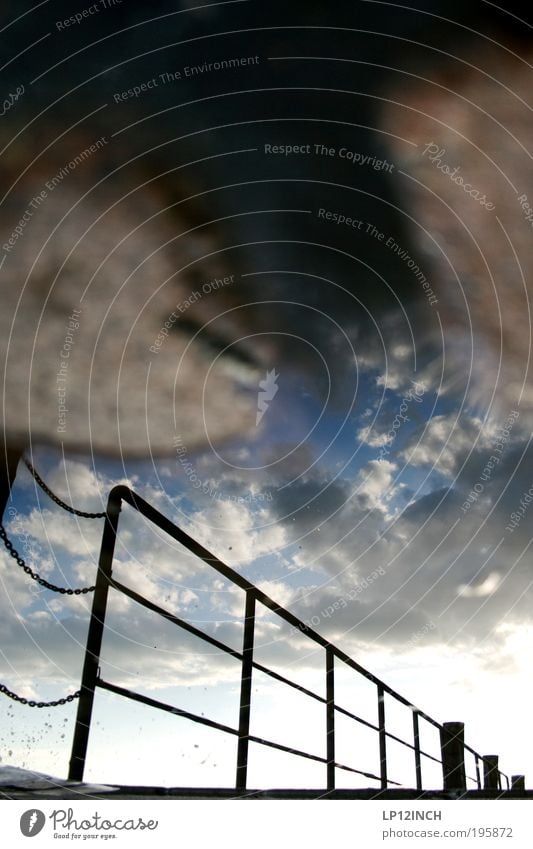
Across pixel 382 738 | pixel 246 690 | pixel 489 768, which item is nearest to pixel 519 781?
pixel 489 768

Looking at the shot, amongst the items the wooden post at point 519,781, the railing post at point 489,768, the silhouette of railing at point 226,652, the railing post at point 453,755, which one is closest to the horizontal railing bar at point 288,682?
the silhouette of railing at point 226,652

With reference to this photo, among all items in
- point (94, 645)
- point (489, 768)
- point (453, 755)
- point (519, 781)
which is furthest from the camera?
point (519, 781)

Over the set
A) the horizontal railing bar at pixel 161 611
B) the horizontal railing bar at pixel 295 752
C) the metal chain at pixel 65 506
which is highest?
the metal chain at pixel 65 506

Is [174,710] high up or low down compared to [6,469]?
down

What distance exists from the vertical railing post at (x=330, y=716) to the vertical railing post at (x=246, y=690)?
2.92ft

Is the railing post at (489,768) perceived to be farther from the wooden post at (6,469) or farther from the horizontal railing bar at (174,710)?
the wooden post at (6,469)

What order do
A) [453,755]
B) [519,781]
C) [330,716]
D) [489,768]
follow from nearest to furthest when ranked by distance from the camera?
[330,716] < [453,755] < [489,768] < [519,781]

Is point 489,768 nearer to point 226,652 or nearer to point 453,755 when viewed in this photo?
point 453,755

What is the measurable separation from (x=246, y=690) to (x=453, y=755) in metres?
3.30

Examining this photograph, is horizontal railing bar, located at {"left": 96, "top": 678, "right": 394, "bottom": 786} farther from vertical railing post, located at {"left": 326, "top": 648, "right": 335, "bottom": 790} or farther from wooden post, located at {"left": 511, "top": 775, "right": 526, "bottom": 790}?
wooden post, located at {"left": 511, "top": 775, "right": 526, "bottom": 790}

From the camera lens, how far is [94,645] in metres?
2.08

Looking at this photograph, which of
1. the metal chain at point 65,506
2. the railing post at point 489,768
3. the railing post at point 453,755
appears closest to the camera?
the metal chain at point 65,506

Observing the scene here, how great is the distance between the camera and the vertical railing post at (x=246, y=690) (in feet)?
8.13
